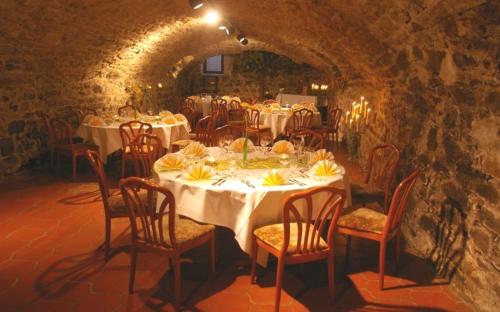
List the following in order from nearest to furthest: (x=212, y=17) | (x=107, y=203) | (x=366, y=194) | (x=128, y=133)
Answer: (x=107, y=203) < (x=366, y=194) < (x=128, y=133) < (x=212, y=17)

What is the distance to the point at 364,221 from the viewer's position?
308cm

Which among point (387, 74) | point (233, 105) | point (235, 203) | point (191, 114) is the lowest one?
point (235, 203)

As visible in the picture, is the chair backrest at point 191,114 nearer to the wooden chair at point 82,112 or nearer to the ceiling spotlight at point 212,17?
the ceiling spotlight at point 212,17

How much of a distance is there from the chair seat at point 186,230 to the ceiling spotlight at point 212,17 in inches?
178

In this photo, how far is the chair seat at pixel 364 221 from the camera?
2998 mm

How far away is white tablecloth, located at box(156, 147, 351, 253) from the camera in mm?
2799

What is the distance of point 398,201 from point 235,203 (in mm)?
1193

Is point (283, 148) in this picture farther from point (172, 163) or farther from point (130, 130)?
point (130, 130)

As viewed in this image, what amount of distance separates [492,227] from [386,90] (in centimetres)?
286

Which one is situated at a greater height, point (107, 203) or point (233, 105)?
point (233, 105)

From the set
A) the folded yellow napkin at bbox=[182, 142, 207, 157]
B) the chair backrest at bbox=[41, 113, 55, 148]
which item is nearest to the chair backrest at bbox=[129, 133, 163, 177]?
the folded yellow napkin at bbox=[182, 142, 207, 157]

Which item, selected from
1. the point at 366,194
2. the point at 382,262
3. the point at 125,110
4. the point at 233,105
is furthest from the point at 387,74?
the point at 233,105

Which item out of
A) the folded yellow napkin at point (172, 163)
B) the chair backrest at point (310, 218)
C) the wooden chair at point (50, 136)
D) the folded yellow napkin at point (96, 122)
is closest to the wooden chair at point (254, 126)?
the folded yellow napkin at point (96, 122)

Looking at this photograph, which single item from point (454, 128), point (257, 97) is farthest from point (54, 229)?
point (257, 97)
